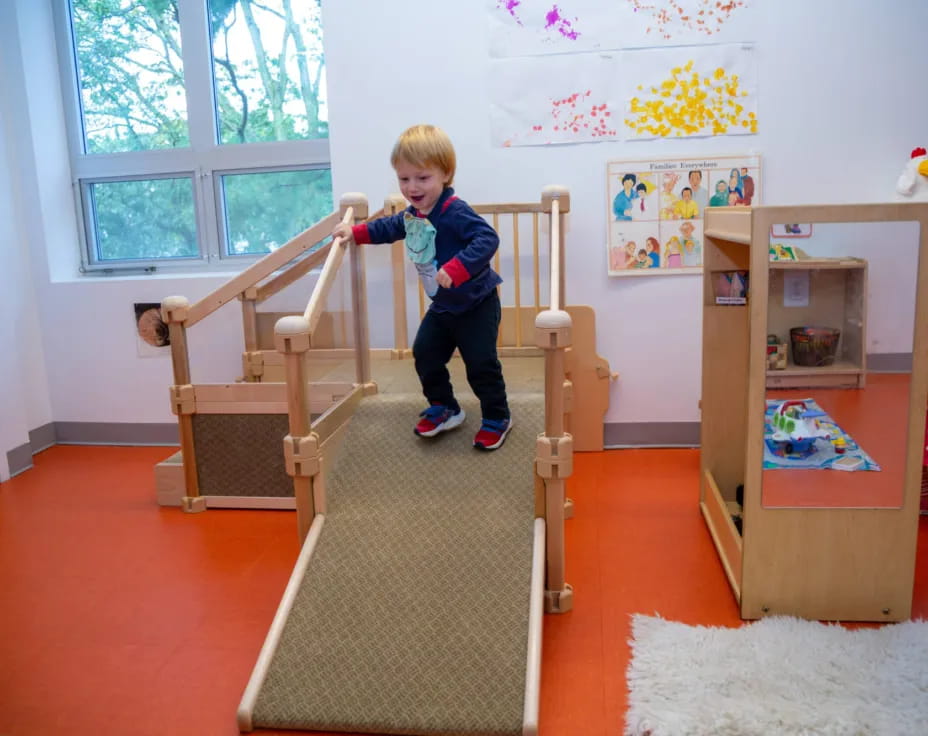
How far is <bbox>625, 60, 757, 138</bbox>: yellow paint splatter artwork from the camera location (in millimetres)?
3438

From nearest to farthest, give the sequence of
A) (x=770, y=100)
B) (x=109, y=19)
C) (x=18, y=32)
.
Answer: (x=770, y=100) < (x=18, y=32) < (x=109, y=19)

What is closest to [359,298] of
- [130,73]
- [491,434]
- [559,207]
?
[491,434]

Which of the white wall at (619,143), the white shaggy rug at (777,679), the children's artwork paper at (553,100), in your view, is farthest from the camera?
the children's artwork paper at (553,100)

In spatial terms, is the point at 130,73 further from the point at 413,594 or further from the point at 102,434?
the point at 413,594

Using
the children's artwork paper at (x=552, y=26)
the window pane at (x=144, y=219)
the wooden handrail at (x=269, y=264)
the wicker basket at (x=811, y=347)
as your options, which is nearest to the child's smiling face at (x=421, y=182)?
the wooden handrail at (x=269, y=264)

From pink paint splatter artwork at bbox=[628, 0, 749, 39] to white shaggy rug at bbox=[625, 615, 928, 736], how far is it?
2.45 m

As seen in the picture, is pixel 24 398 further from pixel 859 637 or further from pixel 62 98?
pixel 859 637

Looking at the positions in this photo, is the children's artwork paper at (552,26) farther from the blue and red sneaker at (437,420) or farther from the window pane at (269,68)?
the blue and red sneaker at (437,420)

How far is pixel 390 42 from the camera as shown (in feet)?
11.8

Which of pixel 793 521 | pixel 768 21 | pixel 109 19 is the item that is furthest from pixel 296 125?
pixel 793 521

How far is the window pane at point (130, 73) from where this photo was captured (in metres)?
Result: 4.19

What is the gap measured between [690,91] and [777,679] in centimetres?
247

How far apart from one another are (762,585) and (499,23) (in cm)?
254

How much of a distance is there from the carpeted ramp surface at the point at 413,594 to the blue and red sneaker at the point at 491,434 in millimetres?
29
